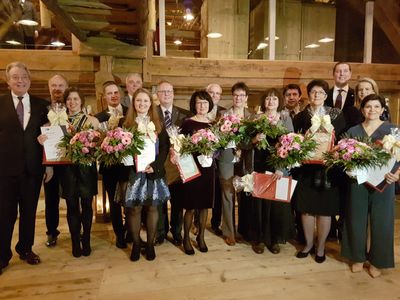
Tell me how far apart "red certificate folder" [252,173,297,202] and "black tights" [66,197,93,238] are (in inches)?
60.4

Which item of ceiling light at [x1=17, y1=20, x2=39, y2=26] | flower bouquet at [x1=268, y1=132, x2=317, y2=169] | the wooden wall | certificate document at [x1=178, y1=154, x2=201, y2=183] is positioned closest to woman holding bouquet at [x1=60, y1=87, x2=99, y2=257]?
certificate document at [x1=178, y1=154, x2=201, y2=183]

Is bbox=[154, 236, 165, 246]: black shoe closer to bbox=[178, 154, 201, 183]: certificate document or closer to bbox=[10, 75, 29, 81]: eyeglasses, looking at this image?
bbox=[178, 154, 201, 183]: certificate document

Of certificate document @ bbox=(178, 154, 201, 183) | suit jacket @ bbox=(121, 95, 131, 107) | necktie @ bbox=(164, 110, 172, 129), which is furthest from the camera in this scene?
suit jacket @ bbox=(121, 95, 131, 107)

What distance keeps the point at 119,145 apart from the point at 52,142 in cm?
65

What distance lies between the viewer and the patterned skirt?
3064mm

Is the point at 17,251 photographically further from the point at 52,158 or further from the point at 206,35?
the point at 206,35

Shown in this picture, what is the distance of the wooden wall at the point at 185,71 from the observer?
5.21m

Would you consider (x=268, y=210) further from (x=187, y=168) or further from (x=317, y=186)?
(x=187, y=168)

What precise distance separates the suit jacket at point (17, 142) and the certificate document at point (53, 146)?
0.34ft

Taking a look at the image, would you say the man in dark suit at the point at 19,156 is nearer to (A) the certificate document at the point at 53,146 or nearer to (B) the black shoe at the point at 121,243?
(A) the certificate document at the point at 53,146

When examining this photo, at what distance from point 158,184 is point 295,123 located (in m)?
1.42

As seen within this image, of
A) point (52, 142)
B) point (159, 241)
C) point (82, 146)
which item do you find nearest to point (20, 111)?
point (52, 142)

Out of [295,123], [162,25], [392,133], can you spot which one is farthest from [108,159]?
[162,25]

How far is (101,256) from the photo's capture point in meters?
3.37
